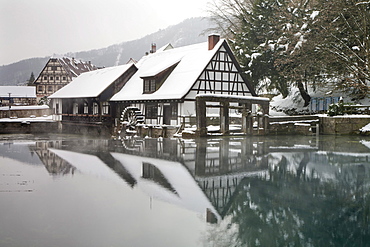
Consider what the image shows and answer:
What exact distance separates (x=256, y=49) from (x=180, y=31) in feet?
350

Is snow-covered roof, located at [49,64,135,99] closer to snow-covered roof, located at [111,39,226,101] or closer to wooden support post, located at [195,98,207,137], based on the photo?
snow-covered roof, located at [111,39,226,101]

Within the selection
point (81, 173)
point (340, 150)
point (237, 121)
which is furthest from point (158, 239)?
point (237, 121)

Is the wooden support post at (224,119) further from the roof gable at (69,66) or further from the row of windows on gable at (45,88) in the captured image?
the row of windows on gable at (45,88)

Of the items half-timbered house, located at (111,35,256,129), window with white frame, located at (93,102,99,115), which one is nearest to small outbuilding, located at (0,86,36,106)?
window with white frame, located at (93,102,99,115)

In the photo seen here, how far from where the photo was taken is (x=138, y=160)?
1110 cm

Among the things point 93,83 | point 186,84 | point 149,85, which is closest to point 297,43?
point 186,84

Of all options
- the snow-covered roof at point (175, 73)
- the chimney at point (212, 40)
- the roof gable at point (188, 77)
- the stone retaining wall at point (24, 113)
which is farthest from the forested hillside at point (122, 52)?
the chimney at point (212, 40)

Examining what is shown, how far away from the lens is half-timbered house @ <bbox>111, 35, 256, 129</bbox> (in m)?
27.6

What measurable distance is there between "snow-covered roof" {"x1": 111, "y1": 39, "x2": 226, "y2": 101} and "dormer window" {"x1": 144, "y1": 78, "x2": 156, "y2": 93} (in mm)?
448

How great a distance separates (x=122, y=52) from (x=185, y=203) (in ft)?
411

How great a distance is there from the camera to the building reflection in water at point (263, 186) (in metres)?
4.90

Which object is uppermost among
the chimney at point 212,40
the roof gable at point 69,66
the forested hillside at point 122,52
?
the forested hillside at point 122,52

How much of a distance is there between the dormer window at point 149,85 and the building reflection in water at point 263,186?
1830cm

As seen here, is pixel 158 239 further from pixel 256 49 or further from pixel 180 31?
pixel 180 31
